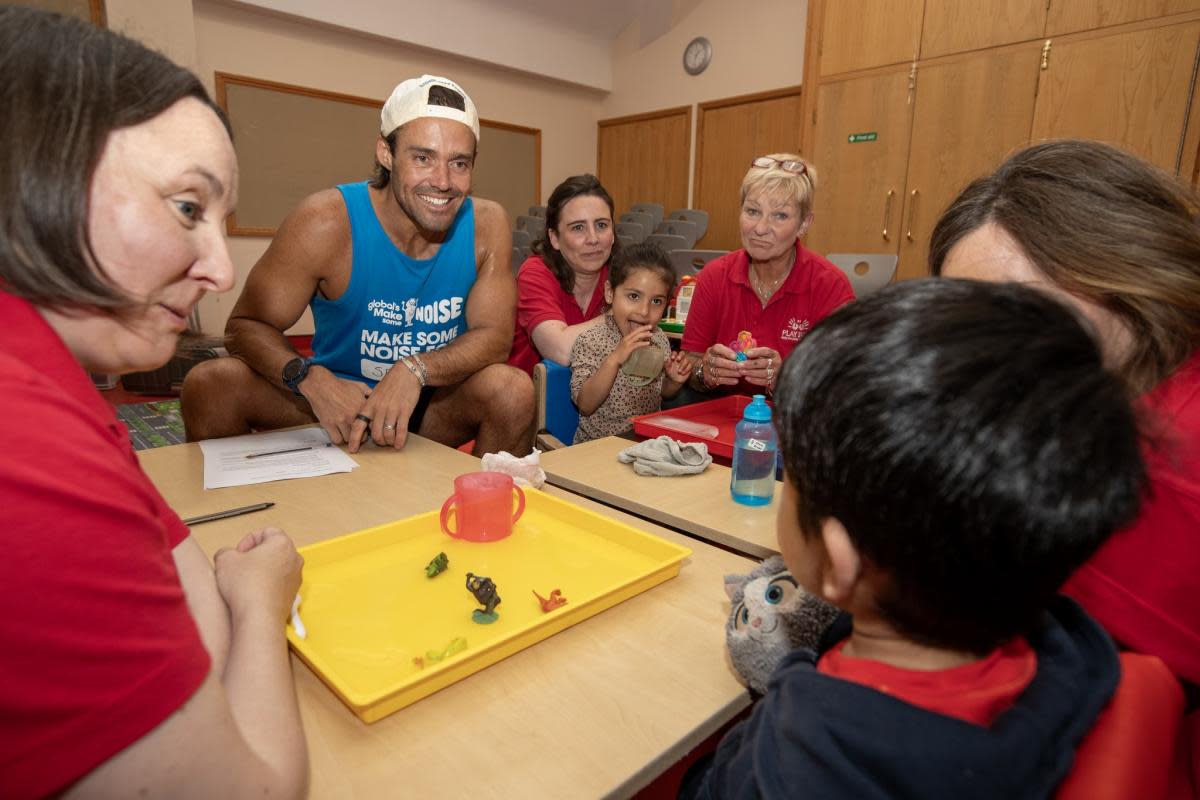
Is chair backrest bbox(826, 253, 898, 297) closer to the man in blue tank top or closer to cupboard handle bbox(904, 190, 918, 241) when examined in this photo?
cupboard handle bbox(904, 190, 918, 241)

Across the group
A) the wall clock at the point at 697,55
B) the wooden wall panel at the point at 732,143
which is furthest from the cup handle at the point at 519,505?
the wall clock at the point at 697,55

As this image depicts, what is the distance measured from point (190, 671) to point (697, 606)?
0.64 meters

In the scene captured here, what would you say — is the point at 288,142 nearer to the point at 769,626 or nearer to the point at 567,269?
the point at 567,269

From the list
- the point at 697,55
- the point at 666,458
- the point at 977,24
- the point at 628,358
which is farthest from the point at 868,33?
the point at 666,458

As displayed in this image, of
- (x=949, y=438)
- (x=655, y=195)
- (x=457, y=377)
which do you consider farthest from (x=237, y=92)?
(x=949, y=438)

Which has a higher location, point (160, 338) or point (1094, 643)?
point (160, 338)

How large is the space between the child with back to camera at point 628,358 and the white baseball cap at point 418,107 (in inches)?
31.0

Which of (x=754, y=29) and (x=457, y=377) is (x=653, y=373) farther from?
(x=754, y=29)

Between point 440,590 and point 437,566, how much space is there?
1.9 inches

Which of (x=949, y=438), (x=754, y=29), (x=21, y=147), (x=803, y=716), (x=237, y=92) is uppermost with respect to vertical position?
(x=754, y=29)

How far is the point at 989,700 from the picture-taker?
1.83 ft

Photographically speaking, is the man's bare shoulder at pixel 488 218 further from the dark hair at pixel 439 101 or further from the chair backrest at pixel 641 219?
the chair backrest at pixel 641 219

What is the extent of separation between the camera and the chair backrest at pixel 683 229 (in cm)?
703

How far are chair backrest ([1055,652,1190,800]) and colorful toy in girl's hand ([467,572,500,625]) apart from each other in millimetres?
612
